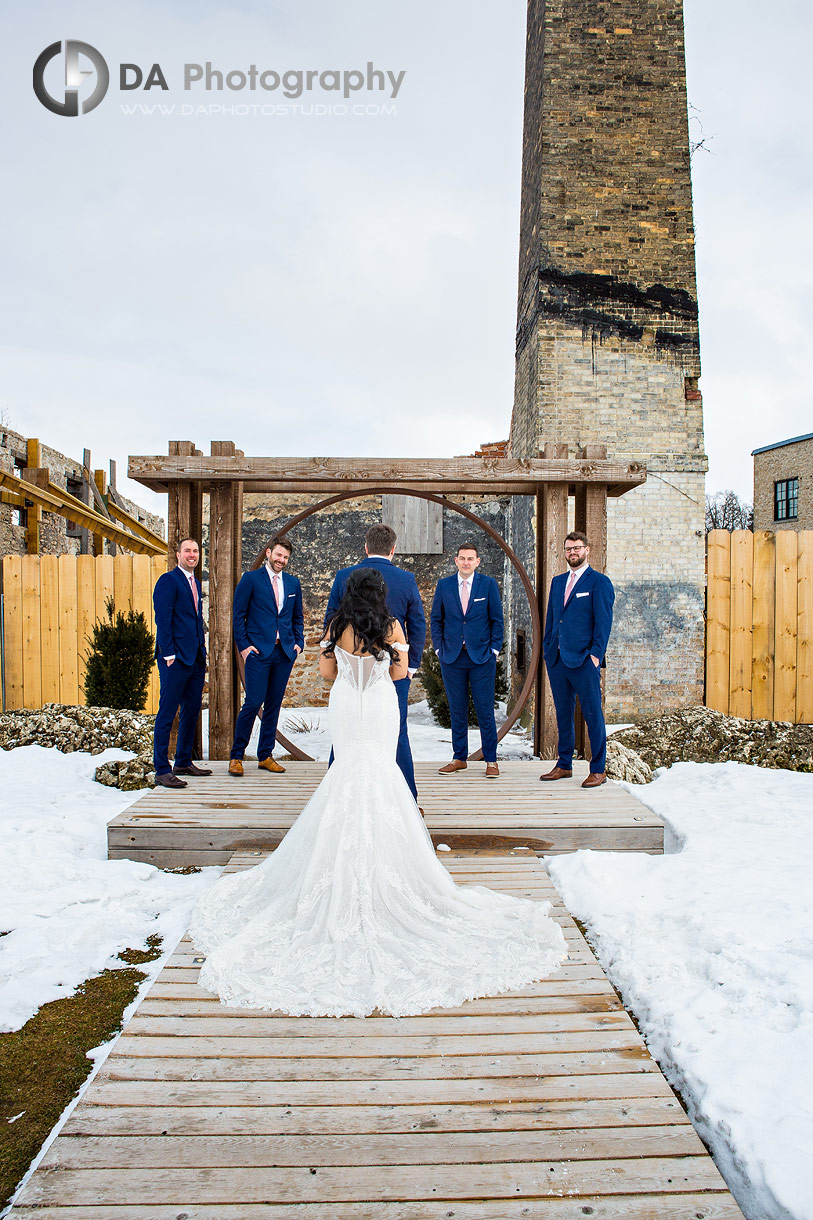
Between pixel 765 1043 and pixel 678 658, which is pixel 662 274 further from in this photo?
pixel 765 1043

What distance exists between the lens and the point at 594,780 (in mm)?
5395

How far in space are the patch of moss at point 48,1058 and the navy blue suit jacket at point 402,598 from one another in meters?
2.09

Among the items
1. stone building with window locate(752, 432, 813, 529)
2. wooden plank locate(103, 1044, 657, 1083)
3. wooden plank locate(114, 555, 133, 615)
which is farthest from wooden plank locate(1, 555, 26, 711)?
stone building with window locate(752, 432, 813, 529)

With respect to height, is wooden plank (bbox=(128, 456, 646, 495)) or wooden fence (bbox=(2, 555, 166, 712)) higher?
wooden plank (bbox=(128, 456, 646, 495))

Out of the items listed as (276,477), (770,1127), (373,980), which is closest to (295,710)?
(276,477)

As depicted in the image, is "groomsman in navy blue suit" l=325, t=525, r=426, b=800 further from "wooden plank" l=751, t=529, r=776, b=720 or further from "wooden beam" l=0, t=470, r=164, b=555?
"wooden beam" l=0, t=470, r=164, b=555

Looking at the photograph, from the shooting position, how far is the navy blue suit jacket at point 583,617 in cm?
527

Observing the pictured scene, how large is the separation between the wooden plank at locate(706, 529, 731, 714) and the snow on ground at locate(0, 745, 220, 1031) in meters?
7.07

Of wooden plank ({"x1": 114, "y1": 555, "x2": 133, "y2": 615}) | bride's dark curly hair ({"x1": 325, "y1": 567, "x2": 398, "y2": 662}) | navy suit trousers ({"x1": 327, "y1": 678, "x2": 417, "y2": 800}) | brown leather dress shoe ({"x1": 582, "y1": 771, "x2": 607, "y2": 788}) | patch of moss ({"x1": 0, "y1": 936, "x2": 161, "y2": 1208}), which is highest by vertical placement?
wooden plank ({"x1": 114, "y1": 555, "x2": 133, "y2": 615})

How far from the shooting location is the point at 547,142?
1018 cm

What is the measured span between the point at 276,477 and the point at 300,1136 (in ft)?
15.4

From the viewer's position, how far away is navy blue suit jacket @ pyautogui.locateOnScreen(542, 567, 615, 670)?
5.27 m

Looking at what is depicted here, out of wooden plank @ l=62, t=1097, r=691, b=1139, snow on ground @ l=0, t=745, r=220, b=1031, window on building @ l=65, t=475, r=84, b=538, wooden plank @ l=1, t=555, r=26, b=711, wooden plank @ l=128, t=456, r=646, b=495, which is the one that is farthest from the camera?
window on building @ l=65, t=475, r=84, b=538

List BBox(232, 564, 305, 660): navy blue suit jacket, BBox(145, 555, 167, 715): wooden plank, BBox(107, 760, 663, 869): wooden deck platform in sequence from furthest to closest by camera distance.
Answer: BBox(145, 555, 167, 715): wooden plank, BBox(232, 564, 305, 660): navy blue suit jacket, BBox(107, 760, 663, 869): wooden deck platform
